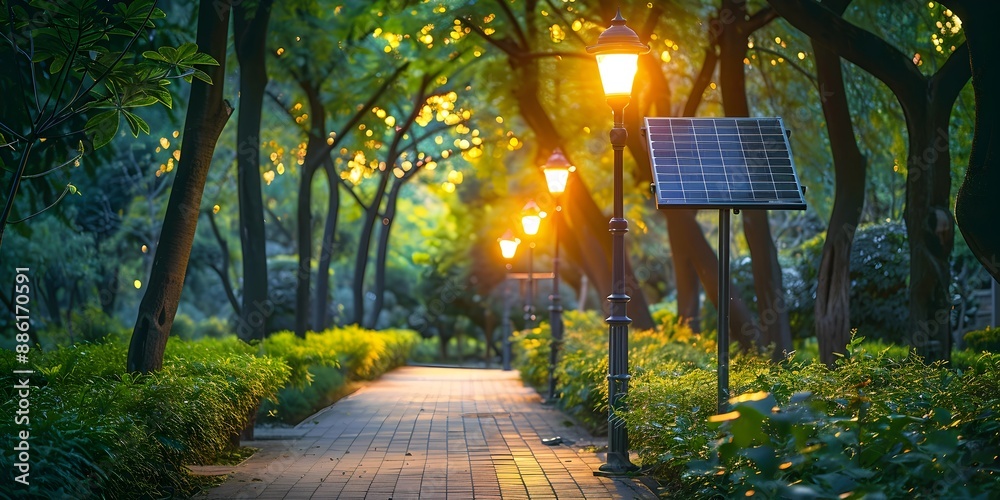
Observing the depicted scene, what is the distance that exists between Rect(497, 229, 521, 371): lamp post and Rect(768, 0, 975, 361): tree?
16876 mm

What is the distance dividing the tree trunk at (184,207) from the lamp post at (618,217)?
12.2ft

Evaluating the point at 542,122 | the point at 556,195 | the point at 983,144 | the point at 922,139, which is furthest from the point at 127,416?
the point at 542,122

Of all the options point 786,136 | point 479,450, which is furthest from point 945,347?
point 479,450

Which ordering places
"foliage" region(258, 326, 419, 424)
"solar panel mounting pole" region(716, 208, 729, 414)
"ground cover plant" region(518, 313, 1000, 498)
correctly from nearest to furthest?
1. "ground cover plant" region(518, 313, 1000, 498)
2. "solar panel mounting pole" region(716, 208, 729, 414)
3. "foliage" region(258, 326, 419, 424)

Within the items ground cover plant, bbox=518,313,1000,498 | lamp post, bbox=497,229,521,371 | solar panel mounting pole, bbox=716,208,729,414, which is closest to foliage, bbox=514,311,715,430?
ground cover plant, bbox=518,313,1000,498

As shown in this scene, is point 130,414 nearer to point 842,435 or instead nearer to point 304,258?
point 842,435

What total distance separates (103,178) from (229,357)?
839 inches

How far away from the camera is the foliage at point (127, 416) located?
6.71 meters

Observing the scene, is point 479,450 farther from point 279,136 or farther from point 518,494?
point 279,136

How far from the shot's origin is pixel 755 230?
15.7m

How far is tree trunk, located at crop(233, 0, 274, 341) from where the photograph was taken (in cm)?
1526

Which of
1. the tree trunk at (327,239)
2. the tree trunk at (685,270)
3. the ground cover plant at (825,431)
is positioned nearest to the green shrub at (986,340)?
the tree trunk at (685,270)

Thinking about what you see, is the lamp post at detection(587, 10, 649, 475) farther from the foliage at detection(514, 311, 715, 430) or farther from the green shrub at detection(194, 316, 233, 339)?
the green shrub at detection(194, 316, 233, 339)

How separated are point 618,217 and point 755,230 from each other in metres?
5.63
